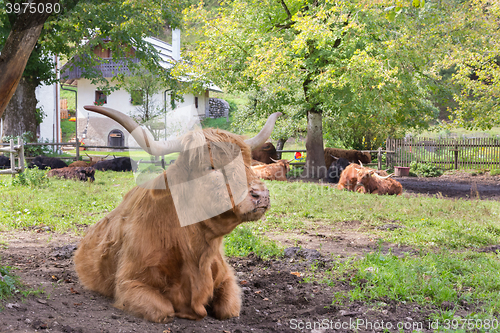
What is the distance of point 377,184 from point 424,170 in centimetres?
832

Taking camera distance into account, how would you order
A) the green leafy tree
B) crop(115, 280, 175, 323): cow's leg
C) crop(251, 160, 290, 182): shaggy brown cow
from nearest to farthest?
1. crop(115, 280, 175, 323): cow's leg
2. the green leafy tree
3. crop(251, 160, 290, 182): shaggy brown cow

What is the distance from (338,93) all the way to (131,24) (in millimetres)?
7665

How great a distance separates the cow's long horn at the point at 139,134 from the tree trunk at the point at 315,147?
14.3m

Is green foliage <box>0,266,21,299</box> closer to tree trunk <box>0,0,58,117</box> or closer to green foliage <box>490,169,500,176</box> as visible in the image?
tree trunk <box>0,0,58,117</box>

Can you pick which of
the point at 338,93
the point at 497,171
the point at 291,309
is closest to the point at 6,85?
the point at 291,309

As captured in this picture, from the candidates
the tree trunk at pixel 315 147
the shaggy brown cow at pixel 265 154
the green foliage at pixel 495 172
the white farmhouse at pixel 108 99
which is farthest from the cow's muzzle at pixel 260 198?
the green foliage at pixel 495 172

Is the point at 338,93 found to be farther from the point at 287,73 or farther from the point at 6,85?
the point at 6,85

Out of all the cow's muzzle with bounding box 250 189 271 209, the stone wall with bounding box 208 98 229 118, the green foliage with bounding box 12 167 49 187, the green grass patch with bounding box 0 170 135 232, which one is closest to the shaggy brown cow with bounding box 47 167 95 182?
the green grass patch with bounding box 0 170 135 232

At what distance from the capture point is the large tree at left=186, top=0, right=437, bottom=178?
506 inches

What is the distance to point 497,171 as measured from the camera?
1931cm

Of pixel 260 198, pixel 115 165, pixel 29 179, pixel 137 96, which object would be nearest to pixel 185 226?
pixel 260 198

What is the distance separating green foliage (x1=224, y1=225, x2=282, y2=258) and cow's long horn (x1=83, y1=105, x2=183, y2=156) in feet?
8.61

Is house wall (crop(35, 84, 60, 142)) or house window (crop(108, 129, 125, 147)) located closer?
house wall (crop(35, 84, 60, 142))

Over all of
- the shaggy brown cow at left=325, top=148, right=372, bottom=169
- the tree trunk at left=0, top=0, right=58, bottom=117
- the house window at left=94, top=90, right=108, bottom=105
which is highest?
the house window at left=94, top=90, right=108, bottom=105
